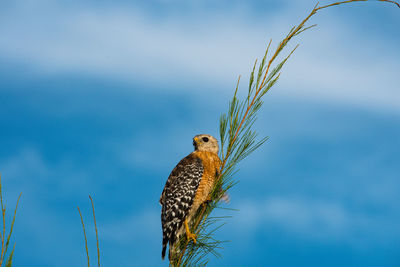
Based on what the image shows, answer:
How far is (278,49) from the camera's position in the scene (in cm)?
392

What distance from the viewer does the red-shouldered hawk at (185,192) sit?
603cm

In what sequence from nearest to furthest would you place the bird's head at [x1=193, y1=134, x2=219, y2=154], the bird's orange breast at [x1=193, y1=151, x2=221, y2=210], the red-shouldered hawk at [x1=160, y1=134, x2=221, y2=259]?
the red-shouldered hawk at [x1=160, y1=134, x2=221, y2=259], the bird's orange breast at [x1=193, y1=151, x2=221, y2=210], the bird's head at [x1=193, y1=134, x2=219, y2=154]

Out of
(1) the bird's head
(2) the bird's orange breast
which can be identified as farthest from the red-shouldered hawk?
(1) the bird's head

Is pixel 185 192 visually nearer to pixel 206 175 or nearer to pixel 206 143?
pixel 206 175

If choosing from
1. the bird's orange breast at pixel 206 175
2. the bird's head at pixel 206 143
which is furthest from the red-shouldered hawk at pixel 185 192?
the bird's head at pixel 206 143

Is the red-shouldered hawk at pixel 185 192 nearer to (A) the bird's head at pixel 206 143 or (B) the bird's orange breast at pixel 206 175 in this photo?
(B) the bird's orange breast at pixel 206 175

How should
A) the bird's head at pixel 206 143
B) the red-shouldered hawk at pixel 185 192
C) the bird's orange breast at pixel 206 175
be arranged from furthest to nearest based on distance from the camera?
the bird's head at pixel 206 143
the bird's orange breast at pixel 206 175
the red-shouldered hawk at pixel 185 192

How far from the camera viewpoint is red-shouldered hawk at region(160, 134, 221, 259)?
19.8ft

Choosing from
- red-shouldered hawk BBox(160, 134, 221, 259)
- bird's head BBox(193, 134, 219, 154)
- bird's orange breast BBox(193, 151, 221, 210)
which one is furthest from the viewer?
bird's head BBox(193, 134, 219, 154)

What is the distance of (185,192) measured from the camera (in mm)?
6238

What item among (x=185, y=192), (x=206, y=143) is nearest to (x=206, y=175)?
(x=185, y=192)

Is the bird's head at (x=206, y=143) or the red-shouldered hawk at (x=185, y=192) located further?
the bird's head at (x=206, y=143)

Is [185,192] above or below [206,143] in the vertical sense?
below

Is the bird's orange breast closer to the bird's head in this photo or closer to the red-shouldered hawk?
the red-shouldered hawk
